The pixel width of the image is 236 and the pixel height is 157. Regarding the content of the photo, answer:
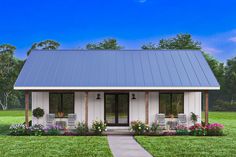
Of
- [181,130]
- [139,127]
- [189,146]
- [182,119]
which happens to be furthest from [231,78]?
[189,146]

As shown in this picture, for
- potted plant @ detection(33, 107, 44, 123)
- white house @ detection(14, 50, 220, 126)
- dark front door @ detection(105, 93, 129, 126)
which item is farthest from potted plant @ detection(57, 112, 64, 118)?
dark front door @ detection(105, 93, 129, 126)

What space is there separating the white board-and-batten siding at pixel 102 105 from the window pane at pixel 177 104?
9.2 inches

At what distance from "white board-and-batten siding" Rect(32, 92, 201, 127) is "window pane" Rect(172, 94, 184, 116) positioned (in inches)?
9.2

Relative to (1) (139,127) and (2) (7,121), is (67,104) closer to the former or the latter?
(1) (139,127)

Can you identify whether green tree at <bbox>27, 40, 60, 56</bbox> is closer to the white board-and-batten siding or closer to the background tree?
the background tree

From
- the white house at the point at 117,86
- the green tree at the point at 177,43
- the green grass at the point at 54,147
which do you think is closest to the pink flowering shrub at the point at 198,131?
the white house at the point at 117,86

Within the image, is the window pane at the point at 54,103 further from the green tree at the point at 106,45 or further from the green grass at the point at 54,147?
the green tree at the point at 106,45

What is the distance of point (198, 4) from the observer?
73.9 metres

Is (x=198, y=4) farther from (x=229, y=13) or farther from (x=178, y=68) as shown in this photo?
(x=178, y=68)

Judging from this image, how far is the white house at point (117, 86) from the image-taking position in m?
22.8

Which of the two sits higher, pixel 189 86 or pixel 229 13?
pixel 229 13

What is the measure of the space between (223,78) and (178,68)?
164ft

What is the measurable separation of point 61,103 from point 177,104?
6.87 metres

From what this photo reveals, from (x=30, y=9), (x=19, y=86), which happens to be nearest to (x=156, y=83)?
(x=19, y=86)
